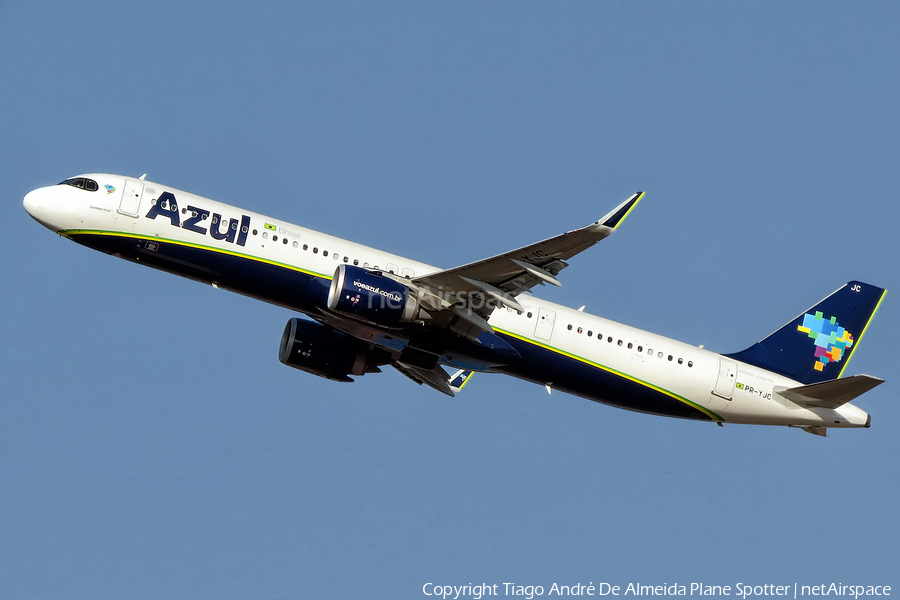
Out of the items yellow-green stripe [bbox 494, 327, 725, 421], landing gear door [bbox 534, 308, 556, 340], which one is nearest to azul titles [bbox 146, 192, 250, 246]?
yellow-green stripe [bbox 494, 327, 725, 421]

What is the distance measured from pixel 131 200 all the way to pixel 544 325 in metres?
15.3

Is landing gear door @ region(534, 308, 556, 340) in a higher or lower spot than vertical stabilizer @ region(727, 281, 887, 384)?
lower

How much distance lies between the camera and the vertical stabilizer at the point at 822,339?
4194 centimetres

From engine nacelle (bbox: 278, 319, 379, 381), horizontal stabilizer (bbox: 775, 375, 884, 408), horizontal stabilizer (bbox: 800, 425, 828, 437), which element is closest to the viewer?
horizontal stabilizer (bbox: 775, 375, 884, 408)

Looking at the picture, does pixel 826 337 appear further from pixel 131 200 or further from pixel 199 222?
pixel 131 200

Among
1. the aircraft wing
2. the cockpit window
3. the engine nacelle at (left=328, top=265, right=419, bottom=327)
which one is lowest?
the engine nacelle at (left=328, top=265, right=419, bottom=327)

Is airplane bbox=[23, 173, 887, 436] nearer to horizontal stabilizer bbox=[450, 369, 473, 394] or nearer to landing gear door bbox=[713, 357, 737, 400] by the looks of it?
landing gear door bbox=[713, 357, 737, 400]

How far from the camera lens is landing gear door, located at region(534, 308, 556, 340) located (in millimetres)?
37938

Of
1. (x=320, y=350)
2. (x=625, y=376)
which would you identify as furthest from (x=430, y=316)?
(x=625, y=376)

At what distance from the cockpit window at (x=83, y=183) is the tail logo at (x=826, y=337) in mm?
27949

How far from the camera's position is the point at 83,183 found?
36.6 m

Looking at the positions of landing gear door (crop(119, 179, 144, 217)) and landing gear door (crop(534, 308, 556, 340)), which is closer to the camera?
landing gear door (crop(119, 179, 144, 217))

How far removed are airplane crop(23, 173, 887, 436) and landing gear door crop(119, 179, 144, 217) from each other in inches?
1.4

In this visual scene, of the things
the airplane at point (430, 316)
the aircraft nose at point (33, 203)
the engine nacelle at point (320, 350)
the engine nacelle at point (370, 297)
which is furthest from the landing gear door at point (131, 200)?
the engine nacelle at point (320, 350)
